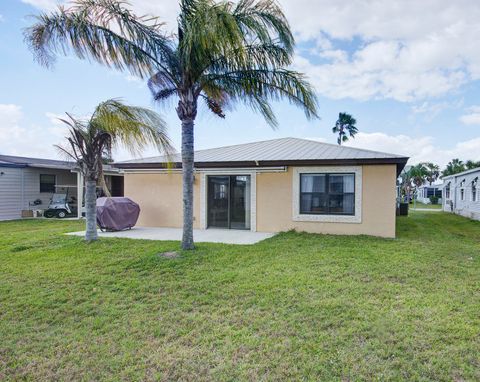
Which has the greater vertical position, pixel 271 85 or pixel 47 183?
pixel 271 85

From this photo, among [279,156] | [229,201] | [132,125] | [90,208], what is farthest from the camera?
[229,201]

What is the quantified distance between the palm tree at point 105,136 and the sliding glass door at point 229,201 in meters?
4.07

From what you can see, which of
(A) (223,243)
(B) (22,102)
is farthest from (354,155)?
(B) (22,102)

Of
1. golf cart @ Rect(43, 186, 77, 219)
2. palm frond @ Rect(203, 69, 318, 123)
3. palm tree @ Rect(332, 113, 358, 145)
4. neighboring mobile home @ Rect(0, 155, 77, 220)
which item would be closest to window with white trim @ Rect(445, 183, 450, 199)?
palm tree @ Rect(332, 113, 358, 145)

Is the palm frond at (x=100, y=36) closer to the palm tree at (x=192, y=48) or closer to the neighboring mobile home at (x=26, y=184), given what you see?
the palm tree at (x=192, y=48)

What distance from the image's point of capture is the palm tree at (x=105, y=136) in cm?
804

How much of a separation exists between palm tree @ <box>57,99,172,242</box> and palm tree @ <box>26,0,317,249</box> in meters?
0.84

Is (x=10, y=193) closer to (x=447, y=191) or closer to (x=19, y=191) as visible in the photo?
(x=19, y=191)

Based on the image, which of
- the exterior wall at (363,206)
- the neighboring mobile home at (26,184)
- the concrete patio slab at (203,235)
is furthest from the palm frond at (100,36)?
the neighboring mobile home at (26,184)

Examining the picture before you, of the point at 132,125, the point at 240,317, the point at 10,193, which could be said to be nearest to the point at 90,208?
the point at 132,125

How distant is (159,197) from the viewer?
43.2 feet

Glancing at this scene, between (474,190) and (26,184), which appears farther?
(474,190)

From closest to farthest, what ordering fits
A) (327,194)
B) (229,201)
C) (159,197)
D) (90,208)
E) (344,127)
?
(90,208) < (327,194) < (229,201) < (159,197) < (344,127)

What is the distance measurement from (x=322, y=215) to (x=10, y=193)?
17.1m
